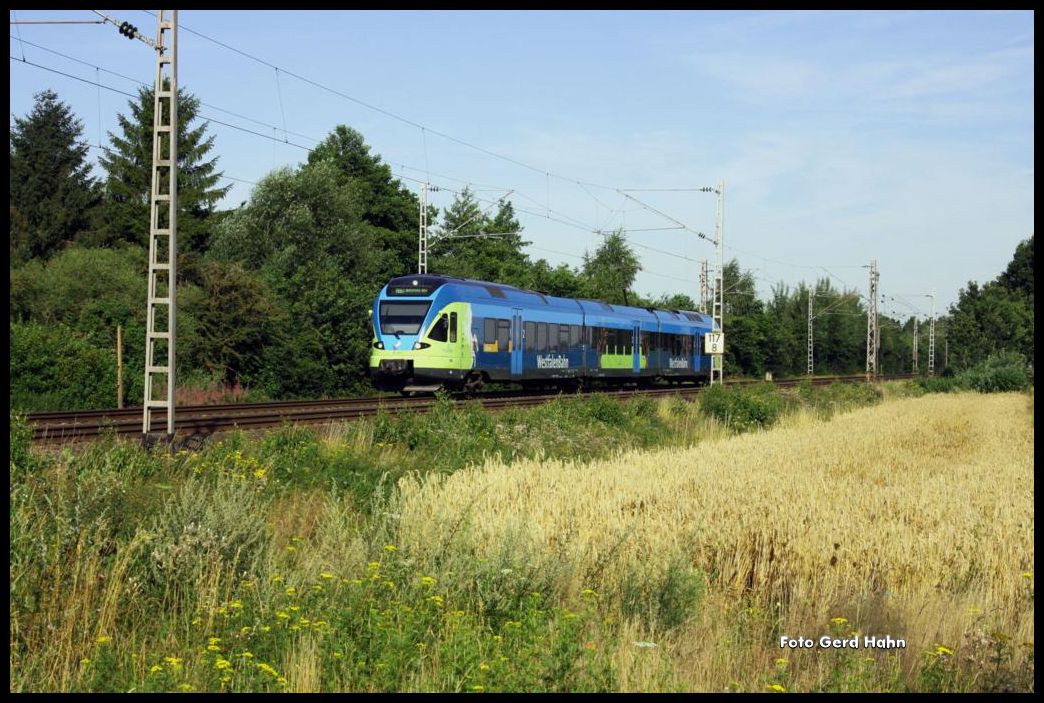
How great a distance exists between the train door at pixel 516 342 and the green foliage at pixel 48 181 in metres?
40.5

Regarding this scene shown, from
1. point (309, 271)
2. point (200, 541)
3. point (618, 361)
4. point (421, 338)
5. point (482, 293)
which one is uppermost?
point (309, 271)

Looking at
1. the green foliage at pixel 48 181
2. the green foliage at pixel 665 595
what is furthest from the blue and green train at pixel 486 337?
the green foliage at pixel 48 181

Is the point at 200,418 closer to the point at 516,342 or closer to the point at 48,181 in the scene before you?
the point at 516,342

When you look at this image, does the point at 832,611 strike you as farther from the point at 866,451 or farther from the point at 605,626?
the point at 866,451

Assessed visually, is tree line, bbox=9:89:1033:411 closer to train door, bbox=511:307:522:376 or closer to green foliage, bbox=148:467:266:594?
train door, bbox=511:307:522:376

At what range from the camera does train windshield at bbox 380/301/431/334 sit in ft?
89.8

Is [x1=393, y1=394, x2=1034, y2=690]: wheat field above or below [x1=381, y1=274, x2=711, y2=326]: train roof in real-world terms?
below

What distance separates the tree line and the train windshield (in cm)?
450

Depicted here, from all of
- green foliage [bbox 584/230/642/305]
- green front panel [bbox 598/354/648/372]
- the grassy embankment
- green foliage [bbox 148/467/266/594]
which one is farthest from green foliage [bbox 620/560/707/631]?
green foliage [bbox 584/230/642/305]

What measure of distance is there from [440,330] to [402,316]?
1158 mm

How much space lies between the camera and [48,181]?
213 ft

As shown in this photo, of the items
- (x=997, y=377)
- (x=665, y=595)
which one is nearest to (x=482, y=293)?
(x=665, y=595)

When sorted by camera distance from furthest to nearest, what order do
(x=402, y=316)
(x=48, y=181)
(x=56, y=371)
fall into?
(x=48, y=181), (x=402, y=316), (x=56, y=371)

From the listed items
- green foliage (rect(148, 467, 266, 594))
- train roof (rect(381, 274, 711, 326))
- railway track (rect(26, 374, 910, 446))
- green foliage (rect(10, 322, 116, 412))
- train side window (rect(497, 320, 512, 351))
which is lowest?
green foliage (rect(148, 467, 266, 594))
